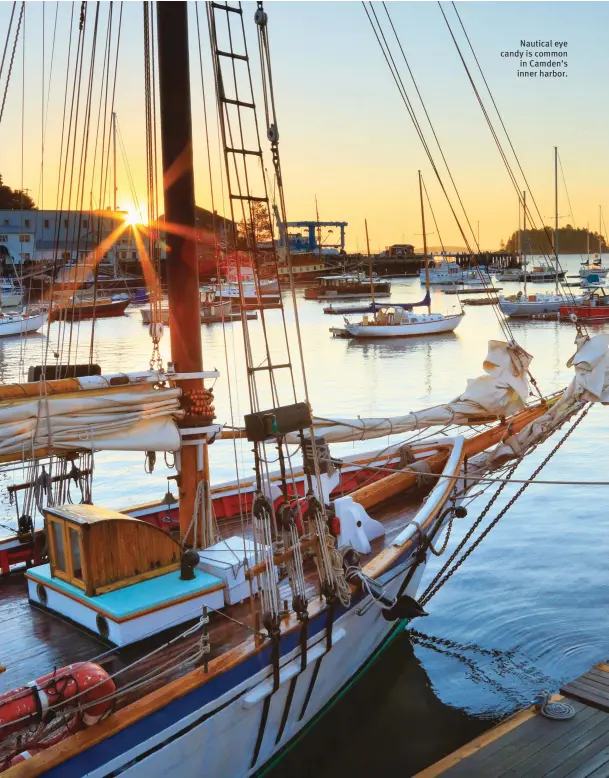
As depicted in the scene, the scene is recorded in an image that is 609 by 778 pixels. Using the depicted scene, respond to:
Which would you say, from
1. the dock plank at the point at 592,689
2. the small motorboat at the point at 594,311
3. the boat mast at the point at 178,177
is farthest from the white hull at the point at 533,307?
the boat mast at the point at 178,177

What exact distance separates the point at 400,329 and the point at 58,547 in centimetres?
5635

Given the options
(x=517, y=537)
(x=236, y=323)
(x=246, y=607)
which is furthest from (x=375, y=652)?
(x=236, y=323)

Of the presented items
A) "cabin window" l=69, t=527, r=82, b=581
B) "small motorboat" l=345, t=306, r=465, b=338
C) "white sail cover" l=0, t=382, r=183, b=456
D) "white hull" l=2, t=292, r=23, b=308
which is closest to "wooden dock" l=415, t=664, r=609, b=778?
"cabin window" l=69, t=527, r=82, b=581

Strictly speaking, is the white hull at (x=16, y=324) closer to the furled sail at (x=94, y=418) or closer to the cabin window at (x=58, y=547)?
the furled sail at (x=94, y=418)

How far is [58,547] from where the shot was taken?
9.27 m

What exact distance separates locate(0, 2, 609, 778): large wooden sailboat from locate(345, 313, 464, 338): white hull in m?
52.3

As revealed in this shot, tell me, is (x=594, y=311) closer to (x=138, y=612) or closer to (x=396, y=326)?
(x=396, y=326)

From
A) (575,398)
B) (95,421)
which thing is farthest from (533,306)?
(95,421)

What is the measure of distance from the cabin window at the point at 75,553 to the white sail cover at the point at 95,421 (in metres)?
1.12

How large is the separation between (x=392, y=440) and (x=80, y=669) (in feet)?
73.0

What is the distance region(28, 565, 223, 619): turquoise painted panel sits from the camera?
28.1 feet

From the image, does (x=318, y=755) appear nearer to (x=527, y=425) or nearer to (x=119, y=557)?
(x=119, y=557)

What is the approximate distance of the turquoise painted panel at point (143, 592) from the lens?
28.1 ft

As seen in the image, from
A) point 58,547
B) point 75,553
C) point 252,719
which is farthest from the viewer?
point 58,547
